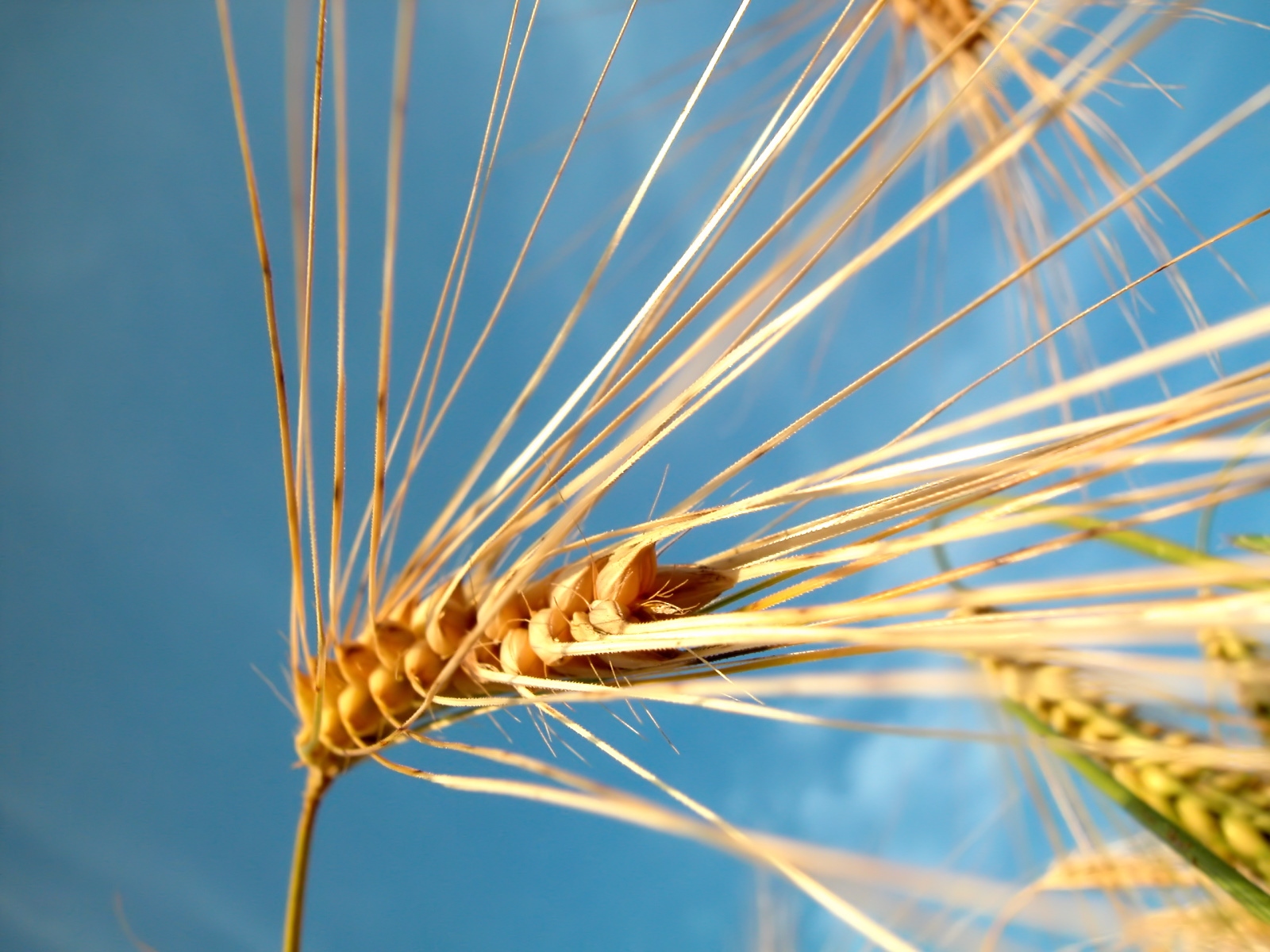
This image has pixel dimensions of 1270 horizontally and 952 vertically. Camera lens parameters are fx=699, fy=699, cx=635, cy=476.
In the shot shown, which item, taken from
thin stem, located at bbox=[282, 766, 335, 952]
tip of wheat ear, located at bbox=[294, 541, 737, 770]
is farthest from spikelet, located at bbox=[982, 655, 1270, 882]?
thin stem, located at bbox=[282, 766, 335, 952]

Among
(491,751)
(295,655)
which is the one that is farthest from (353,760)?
(491,751)

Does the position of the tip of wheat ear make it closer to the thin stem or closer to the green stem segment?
the thin stem

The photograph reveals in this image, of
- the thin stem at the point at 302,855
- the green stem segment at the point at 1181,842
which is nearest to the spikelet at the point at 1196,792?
the green stem segment at the point at 1181,842

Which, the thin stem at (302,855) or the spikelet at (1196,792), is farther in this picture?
the thin stem at (302,855)

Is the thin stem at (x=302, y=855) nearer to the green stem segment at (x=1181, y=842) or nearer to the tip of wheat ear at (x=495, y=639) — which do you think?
the tip of wheat ear at (x=495, y=639)

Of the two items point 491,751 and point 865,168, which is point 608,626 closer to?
point 491,751

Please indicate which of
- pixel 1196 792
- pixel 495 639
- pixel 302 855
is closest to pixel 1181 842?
pixel 1196 792
